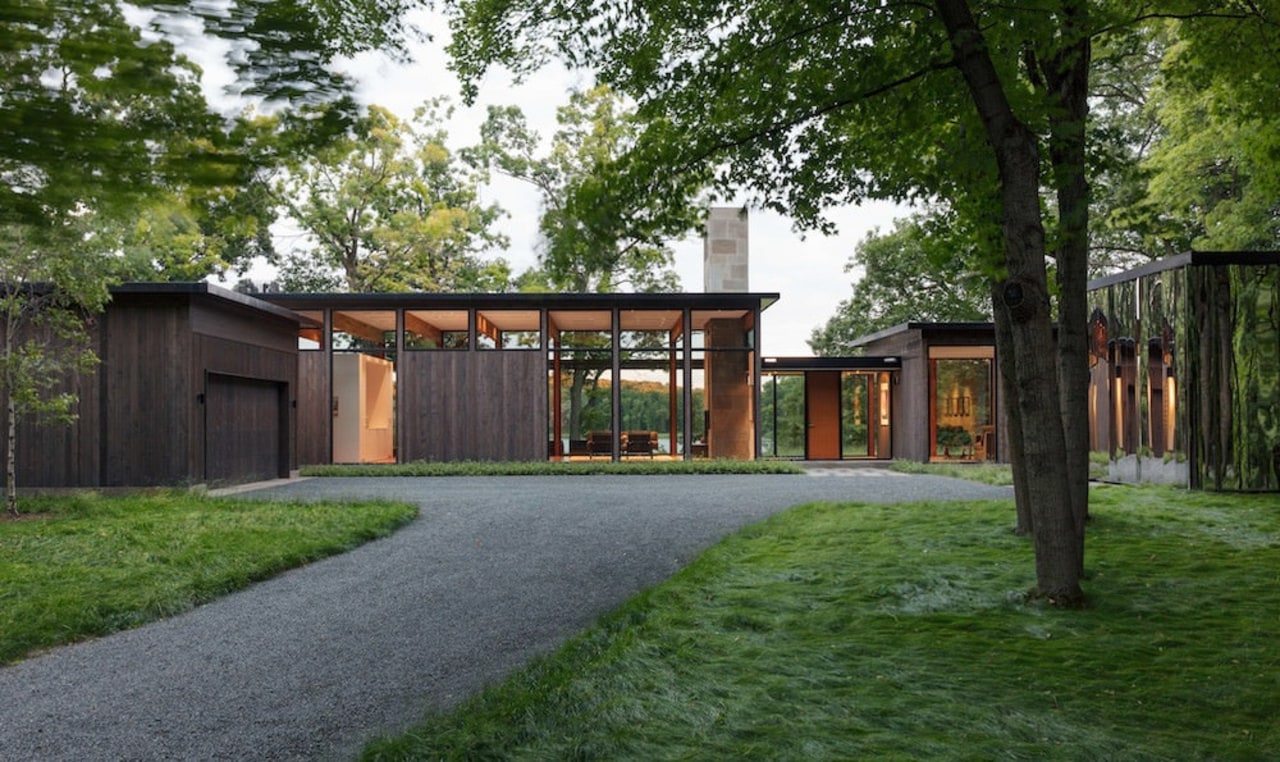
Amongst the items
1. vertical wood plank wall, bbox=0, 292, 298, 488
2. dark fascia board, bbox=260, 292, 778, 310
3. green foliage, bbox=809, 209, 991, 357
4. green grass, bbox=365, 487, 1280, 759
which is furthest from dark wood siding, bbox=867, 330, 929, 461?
vertical wood plank wall, bbox=0, 292, 298, 488

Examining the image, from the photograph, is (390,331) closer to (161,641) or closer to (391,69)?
(161,641)

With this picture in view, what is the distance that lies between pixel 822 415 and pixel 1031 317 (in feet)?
54.1

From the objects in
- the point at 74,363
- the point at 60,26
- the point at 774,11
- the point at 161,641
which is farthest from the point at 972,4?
the point at 74,363

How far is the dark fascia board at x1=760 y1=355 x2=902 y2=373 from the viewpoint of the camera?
20.2 m

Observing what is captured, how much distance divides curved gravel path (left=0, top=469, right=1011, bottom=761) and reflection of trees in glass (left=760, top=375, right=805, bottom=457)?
1204cm

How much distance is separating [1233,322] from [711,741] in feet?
35.4

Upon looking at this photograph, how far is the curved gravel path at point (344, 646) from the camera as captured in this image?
335cm

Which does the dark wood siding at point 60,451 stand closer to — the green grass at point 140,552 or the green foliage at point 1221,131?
the green grass at point 140,552

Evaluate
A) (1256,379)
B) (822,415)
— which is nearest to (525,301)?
(822,415)

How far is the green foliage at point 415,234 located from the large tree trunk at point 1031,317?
66.4 ft

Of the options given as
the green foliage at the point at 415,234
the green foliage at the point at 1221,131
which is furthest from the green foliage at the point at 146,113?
the green foliage at the point at 415,234

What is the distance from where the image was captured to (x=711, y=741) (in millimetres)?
2916

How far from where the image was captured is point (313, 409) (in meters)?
18.1

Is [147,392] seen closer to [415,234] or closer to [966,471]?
[415,234]
